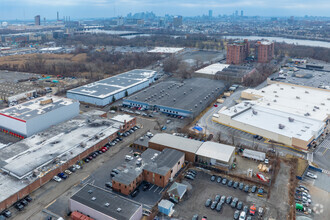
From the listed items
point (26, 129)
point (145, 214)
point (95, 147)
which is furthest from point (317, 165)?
point (26, 129)

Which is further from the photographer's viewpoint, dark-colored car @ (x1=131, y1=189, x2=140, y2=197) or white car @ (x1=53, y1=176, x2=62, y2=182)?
white car @ (x1=53, y1=176, x2=62, y2=182)

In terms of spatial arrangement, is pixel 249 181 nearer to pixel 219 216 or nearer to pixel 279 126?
pixel 219 216

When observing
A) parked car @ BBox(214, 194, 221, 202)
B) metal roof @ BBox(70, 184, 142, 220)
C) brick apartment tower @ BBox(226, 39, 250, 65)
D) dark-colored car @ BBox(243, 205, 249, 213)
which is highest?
brick apartment tower @ BBox(226, 39, 250, 65)

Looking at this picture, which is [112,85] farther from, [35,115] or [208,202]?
[208,202]

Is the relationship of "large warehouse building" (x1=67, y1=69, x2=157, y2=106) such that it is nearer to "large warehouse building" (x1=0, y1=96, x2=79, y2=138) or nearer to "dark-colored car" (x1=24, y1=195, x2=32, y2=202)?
"large warehouse building" (x1=0, y1=96, x2=79, y2=138)

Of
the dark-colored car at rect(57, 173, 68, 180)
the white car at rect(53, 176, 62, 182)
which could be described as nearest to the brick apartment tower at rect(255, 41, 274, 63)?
the dark-colored car at rect(57, 173, 68, 180)

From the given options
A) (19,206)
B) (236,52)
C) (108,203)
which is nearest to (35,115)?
(19,206)

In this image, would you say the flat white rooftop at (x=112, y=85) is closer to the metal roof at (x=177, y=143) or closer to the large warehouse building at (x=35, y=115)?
the large warehouse building at (x=35, y=115)
